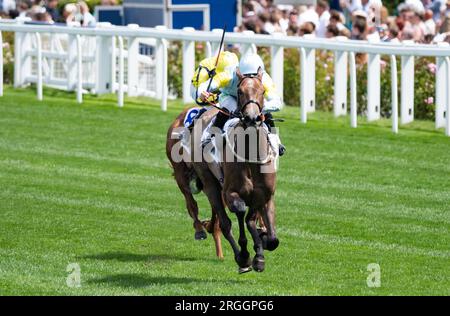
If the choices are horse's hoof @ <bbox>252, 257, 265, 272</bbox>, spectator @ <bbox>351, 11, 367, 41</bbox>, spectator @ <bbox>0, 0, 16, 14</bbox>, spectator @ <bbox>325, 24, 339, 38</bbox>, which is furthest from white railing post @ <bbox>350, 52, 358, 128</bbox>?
spectator @ <bbox>0, 0, 16, 14</bbox>

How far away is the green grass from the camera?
375 inches

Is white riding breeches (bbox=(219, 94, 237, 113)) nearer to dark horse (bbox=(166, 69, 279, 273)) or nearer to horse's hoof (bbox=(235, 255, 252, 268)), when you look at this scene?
dark horse (bbox=(166, 69, 279, 273))

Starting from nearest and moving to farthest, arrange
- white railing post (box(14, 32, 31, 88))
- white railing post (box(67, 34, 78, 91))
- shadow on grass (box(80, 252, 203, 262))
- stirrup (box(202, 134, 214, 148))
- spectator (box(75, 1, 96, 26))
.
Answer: stirrup (box(202, 134, 214, 148))
shadow on grass (box(80, 252, 203, 262))
white railing post (box(67, 34, 78, 91))
white railing post (box(14, 32, 31, 88))
spectator (box(75, 1, 96, 26))

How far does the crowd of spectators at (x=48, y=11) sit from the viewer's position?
2312cm

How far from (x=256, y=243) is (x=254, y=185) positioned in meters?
0.42

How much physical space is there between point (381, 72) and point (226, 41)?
223cm

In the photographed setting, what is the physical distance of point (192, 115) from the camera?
1083cm

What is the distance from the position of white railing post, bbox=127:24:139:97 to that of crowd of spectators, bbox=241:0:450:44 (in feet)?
6.31

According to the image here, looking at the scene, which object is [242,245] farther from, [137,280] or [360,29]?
[360,29]

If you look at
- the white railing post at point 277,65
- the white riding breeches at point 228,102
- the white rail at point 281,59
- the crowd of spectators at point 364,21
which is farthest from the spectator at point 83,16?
the white riding breeches at point 228,102

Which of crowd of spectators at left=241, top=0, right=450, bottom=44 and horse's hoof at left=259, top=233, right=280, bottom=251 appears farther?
crowd of spectators at left=241, top=0, right=450, bottom=44

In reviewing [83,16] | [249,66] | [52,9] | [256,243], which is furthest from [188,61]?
[256,243]

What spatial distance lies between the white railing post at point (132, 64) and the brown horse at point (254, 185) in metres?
10.9
